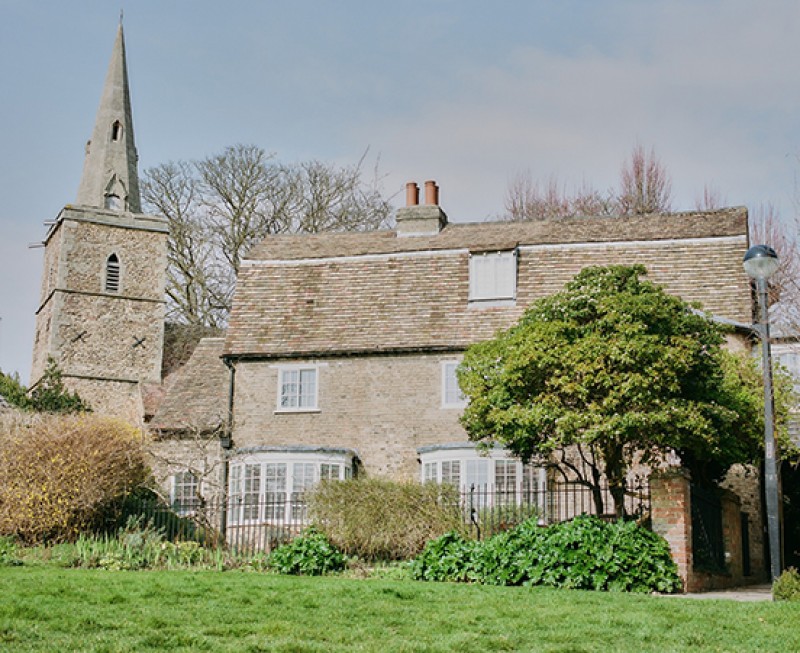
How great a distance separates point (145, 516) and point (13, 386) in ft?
69.4

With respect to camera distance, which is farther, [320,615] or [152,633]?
[320,615]

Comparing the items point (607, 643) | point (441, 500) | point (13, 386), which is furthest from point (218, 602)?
point (13, 386)

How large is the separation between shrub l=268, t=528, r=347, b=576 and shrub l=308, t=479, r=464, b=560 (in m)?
2.28

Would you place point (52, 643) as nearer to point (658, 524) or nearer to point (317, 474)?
point (658, 524)

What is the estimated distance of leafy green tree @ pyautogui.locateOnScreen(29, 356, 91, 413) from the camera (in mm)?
39344

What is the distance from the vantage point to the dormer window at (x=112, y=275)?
159 ft

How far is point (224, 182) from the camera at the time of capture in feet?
165

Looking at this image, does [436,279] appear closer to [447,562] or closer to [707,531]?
[707,531]

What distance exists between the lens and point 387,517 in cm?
2102

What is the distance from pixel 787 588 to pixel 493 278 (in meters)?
16.7

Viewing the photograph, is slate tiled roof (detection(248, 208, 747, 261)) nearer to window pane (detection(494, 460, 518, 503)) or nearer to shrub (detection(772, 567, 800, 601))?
window pane (detection(494, 460, 518, 503))

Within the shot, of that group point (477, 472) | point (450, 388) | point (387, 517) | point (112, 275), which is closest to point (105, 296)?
point (112, 275)

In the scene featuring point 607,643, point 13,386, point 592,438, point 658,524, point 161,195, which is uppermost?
point 161,195

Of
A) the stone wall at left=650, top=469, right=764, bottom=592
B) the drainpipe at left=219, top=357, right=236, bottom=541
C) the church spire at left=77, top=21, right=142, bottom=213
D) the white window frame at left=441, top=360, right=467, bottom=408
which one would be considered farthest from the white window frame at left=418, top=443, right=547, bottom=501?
the church spire at left=77, top=21, right=142, bottom=213
